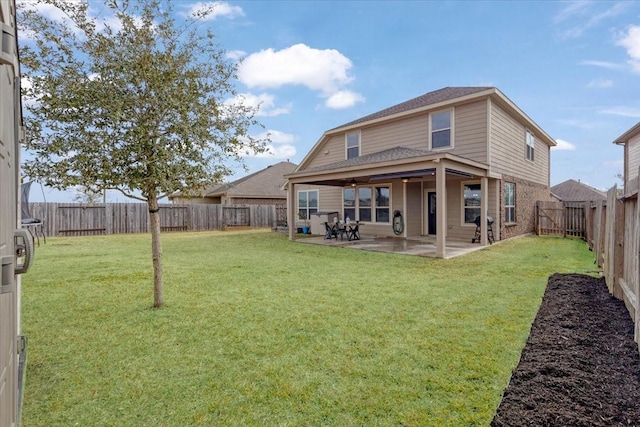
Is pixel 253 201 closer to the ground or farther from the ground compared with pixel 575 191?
closer to the ground

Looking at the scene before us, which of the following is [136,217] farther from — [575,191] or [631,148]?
[575,191]

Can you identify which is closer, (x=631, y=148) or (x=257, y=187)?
(x=631, y=148)

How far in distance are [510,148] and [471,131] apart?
2.41 metres

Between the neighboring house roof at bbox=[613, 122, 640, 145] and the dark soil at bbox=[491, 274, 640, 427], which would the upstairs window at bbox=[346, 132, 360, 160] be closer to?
the dark soil at bbox=[491, 274, 640, 427]

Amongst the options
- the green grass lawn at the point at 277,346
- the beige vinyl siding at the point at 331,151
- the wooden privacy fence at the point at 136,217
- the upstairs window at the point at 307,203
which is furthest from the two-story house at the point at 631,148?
the wooden privacy fence at the point at 136,217

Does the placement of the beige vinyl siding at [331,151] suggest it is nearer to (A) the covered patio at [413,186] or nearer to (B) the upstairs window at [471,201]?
(A) the covered patio at [413,186]

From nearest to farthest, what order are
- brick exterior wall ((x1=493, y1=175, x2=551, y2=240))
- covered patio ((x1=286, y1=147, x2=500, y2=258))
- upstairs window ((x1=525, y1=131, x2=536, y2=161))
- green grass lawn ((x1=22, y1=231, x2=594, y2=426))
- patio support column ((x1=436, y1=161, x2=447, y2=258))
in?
green grass lawn ((x1=22, y1=231, x2=594, y2=426)), patio support column ((x1=436, y1=161, x2=447, y2=258)), covered patio ((x1=286, y1=147, x2=500, y2=258)), brick exterior wall ((x1=493, y1=175, x2=551, y2=240)), upstairs window ((x1=525, y1=131, x2=536, y2=161))

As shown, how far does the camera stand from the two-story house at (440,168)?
10.9 m

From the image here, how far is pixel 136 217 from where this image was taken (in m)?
18.5

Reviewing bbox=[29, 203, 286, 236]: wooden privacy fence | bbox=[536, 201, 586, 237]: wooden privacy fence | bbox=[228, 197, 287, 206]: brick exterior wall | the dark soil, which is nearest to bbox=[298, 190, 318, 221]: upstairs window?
bbox=[29, 203, 286, 236]: wooden privacy fence

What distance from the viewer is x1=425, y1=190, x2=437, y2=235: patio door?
45.5 ft

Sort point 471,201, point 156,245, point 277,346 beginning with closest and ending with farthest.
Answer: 1. point 277,346
2. point 156,245
3. point 471,201

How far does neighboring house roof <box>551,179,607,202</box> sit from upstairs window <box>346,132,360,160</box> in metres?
23.3

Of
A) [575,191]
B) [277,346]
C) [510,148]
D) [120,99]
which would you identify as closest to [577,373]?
[277,346]
